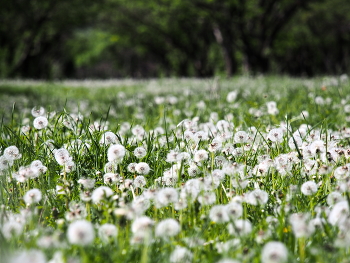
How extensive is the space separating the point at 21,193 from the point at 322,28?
37575 millimetres

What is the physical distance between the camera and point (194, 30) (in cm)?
3650

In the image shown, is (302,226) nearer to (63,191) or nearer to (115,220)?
(115,220)

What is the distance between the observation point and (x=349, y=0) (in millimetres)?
30141

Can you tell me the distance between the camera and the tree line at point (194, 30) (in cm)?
2388

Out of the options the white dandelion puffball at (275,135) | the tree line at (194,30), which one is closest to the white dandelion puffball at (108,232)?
the white dandelion puffball at (275,135)

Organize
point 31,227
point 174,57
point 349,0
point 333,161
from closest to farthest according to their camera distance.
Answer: point 31,227 < point 333,161 < point 349,0 < point 174,57

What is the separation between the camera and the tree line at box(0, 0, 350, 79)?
2388cm

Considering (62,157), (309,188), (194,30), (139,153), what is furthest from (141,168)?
(194,30)

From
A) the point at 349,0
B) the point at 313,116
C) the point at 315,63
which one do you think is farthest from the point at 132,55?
the point at 313,116

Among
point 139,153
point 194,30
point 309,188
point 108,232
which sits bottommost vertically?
point 108,232

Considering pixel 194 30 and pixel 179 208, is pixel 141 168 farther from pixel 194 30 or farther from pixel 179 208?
pixel 194 30

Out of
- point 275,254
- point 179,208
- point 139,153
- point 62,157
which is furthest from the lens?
point 139,153

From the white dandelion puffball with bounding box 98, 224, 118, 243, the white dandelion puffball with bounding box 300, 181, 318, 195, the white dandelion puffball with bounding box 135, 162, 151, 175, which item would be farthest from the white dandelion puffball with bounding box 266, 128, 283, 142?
the white dandelion puffball with bounding box 98, 224, 118, 243

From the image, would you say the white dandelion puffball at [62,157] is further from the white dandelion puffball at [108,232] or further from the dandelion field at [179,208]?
the white dandelion puffball at [108,232]
